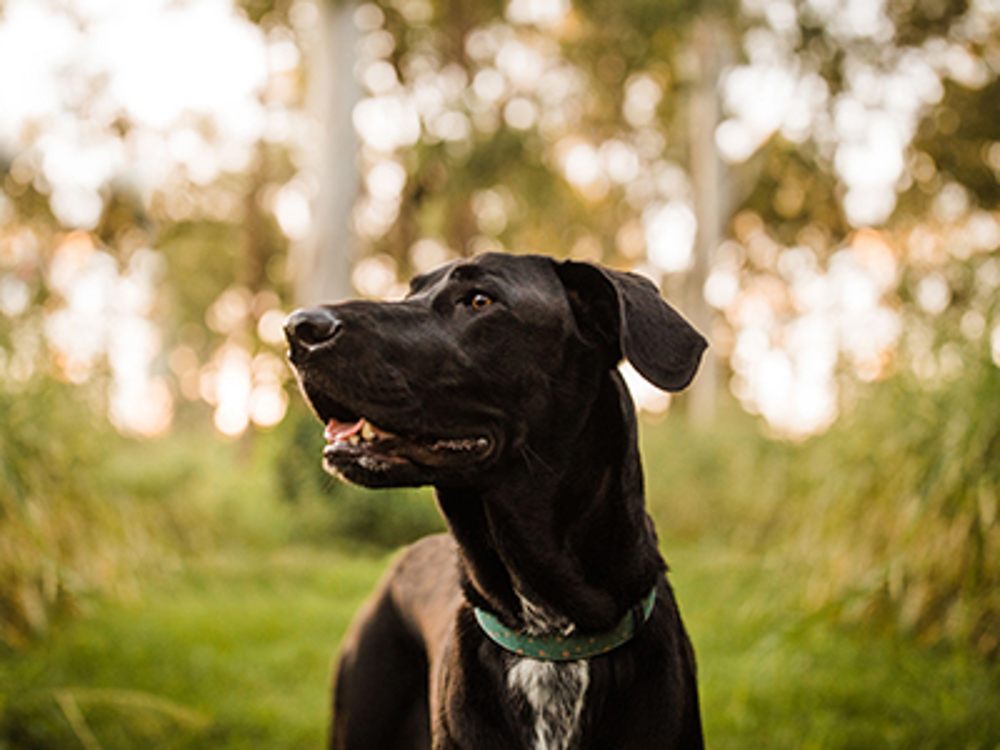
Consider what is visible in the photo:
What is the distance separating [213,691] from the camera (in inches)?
174

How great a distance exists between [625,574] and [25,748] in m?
2.56

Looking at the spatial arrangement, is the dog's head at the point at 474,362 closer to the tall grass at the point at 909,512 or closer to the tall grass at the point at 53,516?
the tall grass at the point at 909,512

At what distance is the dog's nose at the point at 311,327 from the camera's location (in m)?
1.77

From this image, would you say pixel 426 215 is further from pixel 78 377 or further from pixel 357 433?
pixel 357 433

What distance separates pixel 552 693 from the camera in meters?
1.98

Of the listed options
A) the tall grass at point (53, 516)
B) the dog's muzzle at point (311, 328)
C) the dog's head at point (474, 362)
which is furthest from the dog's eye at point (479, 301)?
the tall grass at point (53, 516)

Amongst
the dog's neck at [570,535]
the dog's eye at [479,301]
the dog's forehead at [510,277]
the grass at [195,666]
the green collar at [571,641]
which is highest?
the dog's forehead at [510,277]

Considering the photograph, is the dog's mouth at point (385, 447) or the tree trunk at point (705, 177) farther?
the tree trunk at point (705, 177)

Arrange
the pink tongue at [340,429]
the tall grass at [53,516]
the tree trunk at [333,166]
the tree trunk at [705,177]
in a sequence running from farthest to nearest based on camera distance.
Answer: the tree trunk at [705,177], the tree trunk at [333,166], the tall grass at [53,516], the pink tongue at [340,429]

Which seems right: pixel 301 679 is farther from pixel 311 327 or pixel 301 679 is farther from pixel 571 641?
pixel 311 327

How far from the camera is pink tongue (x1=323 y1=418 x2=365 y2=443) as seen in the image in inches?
74.9

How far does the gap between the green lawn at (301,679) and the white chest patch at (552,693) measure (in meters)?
1.74

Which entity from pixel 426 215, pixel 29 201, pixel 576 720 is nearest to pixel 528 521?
pixel 576 720

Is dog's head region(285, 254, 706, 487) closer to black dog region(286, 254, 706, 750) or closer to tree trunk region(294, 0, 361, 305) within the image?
black dog region(286, 254, 706, 750)
